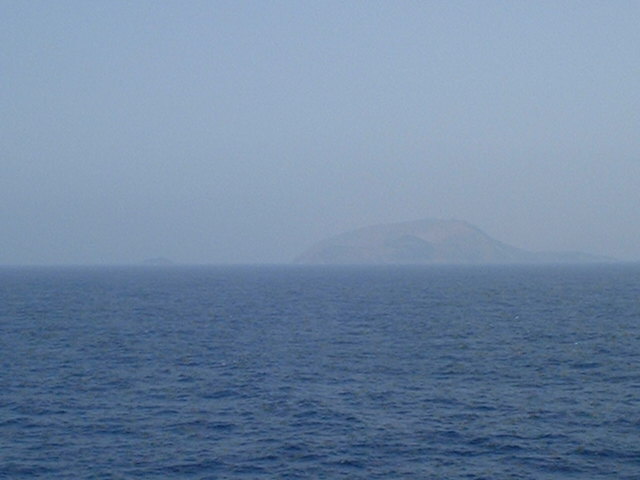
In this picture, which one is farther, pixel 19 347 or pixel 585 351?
pixel 19 347

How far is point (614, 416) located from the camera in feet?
124

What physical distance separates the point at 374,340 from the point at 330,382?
19.2 meters

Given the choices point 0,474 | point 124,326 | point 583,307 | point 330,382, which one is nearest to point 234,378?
point 330,382

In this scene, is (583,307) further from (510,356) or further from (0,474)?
(0,474)

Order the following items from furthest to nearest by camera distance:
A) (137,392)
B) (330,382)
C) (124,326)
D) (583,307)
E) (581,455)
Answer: (583,307), (124,326), (330,382), (137,392), (581,455)

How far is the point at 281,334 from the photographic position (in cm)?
7131

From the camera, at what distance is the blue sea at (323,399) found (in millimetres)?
31500

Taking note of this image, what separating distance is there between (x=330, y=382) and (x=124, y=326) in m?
36.4

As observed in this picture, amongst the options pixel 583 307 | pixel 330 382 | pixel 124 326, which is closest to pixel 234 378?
pixel 330 382

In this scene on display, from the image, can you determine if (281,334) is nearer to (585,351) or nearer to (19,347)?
(19,347)

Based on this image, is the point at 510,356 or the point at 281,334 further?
the point at 281,334

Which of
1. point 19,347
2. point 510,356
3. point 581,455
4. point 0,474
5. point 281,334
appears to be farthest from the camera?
point 281,334

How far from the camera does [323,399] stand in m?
42.5

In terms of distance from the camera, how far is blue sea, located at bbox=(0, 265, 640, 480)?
3150cm
